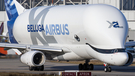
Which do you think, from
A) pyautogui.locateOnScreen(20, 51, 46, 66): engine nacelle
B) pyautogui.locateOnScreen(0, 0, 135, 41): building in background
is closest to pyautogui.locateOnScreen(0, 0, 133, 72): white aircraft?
pyautogui.locateOnScreen(20, 51, 46, 66): engine nacelle

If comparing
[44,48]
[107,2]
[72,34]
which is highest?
[107,2]

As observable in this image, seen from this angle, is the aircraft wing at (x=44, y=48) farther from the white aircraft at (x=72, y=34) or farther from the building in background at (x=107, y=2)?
the building in background at (x=107, y=2)

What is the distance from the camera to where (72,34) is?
29000 millimetres

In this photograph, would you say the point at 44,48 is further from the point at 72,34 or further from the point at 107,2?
the point at 107,2

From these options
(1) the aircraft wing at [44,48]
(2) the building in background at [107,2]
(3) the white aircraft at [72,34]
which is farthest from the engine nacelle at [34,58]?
(2) the building in background at [107,2]

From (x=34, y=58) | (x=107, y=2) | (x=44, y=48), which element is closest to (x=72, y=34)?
(x=44, y=48)

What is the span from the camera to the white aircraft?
1030 inches

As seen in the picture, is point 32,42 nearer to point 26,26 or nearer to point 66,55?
point 26,26

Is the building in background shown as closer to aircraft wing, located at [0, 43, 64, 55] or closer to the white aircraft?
the white aircraft

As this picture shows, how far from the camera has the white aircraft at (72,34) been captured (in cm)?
2616

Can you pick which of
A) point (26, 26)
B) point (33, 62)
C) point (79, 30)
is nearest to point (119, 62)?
point (79, 30)

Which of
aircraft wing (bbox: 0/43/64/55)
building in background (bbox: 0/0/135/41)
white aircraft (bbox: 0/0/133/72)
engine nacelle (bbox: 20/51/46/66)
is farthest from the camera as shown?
building in background (bbox: 0/0/135/41)

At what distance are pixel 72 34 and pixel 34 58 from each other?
387cm

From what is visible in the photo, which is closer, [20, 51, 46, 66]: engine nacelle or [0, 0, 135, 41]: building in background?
[20, 51, 46, 66]: engine nacelle
